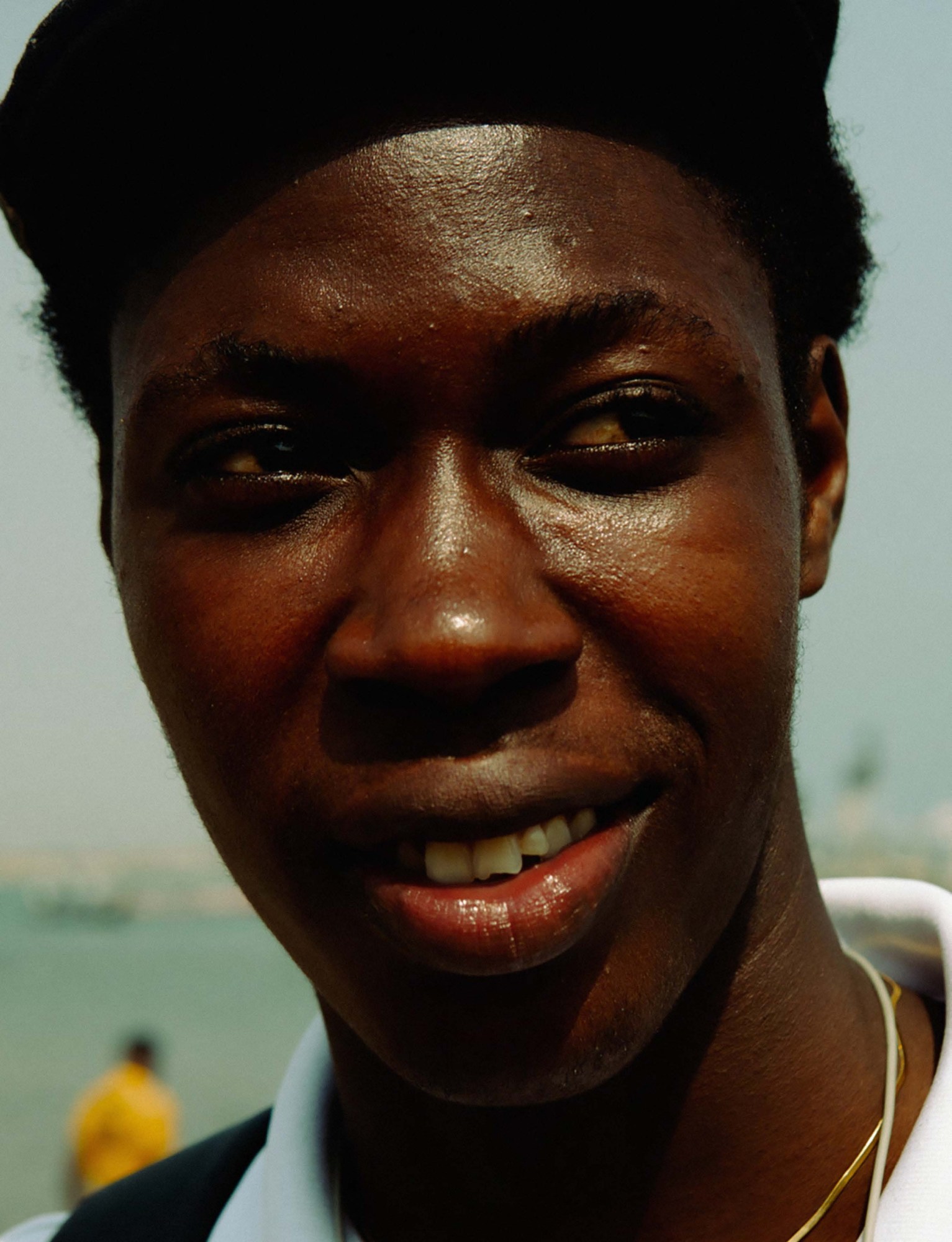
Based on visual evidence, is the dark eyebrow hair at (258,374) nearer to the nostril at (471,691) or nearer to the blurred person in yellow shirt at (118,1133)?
the nostril at (471,691)

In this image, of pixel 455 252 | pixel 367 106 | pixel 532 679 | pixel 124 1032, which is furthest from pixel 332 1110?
pixel 124 1032

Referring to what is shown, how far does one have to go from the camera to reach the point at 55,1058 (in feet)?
122

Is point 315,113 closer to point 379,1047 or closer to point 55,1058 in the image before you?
point 379,1047

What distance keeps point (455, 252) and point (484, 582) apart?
1.60 ft

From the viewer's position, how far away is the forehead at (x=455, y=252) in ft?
6.06

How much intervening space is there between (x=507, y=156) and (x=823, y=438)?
814mm

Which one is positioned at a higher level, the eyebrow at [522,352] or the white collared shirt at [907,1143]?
the eyebrow at [522,352]

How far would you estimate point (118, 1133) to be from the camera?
9.17 meters

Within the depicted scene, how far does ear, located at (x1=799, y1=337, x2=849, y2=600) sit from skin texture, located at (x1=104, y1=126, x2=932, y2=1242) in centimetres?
26

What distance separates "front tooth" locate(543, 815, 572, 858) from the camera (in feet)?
5.80

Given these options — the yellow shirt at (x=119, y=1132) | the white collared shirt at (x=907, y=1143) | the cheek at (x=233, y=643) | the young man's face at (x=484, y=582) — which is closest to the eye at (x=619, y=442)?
the young man's face at (x=484, y=582)

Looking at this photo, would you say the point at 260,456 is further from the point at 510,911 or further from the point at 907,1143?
the point at 907,1143

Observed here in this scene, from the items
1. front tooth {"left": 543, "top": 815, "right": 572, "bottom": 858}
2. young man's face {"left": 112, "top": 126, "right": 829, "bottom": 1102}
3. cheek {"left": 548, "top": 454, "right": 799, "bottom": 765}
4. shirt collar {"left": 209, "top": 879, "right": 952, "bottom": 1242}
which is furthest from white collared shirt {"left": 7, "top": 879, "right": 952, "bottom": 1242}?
front tooth {"left": 543, "top": 815, "right": 572, "bottom": 858}

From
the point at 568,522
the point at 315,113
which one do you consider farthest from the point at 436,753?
the point at 315,113
